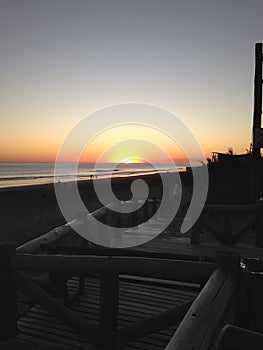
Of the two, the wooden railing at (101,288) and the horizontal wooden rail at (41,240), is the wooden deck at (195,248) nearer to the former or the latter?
the horizontal wooden rail at (41,240)

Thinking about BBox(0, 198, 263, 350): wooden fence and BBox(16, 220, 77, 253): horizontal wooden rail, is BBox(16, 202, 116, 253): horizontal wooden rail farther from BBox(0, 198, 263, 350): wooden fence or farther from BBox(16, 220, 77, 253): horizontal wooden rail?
BBox(0, 198, 263, 350): wooden fence

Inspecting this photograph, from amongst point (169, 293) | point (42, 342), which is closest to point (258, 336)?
point (42, 342)

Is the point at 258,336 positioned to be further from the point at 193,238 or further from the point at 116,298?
the point at 193,238

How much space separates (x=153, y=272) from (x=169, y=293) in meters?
2.46

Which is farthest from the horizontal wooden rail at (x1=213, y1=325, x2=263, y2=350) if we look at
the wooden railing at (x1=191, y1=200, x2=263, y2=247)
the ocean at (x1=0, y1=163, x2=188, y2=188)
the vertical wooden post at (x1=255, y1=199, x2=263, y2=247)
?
the ocean at (x1=0, y1=163, x2=188, y2=188)

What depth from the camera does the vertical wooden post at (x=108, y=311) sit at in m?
3.42

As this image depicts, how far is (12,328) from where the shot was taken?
3.79m

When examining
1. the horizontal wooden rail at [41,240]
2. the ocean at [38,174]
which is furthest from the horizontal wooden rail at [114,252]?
the ocean at [38,174]

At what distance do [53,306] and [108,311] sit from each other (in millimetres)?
552

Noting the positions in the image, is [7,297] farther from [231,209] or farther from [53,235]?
[231,209]

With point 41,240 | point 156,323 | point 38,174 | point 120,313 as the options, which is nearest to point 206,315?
point 156,323

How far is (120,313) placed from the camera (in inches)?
176

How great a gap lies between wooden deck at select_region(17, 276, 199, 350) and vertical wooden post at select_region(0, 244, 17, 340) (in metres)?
0.22

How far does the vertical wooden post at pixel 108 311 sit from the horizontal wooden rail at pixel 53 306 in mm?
112
